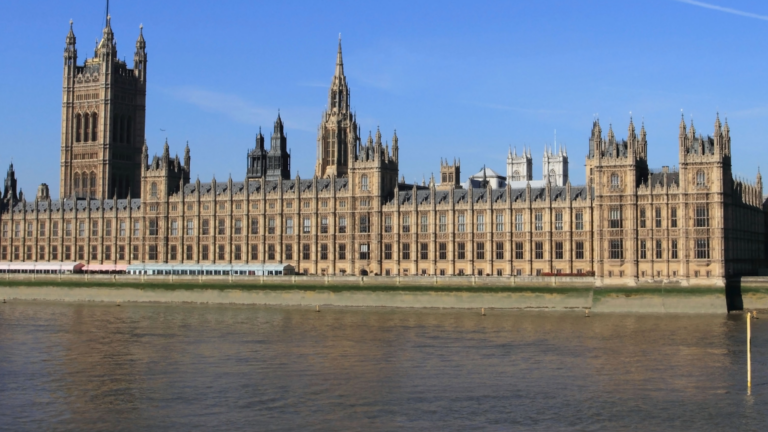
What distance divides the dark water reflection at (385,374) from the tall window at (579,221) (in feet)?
73.1

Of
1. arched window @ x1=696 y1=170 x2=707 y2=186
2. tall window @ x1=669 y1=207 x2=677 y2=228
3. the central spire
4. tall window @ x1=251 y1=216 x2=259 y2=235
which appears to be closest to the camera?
arched window @ x1=696 y1=170 x2=707 y2=186

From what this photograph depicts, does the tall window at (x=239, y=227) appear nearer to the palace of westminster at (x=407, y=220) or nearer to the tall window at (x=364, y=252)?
the palace of westminster at (x=407, y=220)

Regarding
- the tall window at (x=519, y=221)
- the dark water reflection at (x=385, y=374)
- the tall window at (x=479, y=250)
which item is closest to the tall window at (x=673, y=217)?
the dark water reflection at (x=385, y=374)

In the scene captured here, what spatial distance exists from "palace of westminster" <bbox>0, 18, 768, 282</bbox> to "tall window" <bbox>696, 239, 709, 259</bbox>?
13 centimetres

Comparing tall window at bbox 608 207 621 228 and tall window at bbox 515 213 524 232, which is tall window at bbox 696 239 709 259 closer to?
tall window at bbox 608 207 621 228

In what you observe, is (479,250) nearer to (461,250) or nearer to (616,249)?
(461,250)

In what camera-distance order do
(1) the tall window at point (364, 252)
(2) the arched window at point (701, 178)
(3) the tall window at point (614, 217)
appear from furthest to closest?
1. (1) the tall window at point (364, 252)
2. (3) the tall window at point (614, 217)
3. (2) the arched window at point (701, 178)

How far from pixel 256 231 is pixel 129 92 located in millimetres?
63070

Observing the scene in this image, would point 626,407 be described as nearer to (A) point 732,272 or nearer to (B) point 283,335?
(B) point 283,335

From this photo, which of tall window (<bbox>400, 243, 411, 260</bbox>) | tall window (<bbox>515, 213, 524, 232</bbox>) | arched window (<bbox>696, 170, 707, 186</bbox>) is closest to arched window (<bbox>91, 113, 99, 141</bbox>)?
tall window (<bbox>400, 243, 411, 260</bbox>)

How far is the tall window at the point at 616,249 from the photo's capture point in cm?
11269

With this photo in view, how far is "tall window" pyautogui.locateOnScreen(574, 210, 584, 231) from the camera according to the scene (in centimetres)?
12000

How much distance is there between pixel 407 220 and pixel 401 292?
56.5 feet

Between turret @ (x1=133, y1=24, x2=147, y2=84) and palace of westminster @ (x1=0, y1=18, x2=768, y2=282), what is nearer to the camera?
palace of westminster @ (x1=0, y1=18, x2=768, y2=282)
